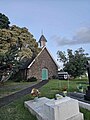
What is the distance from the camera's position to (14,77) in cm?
3500

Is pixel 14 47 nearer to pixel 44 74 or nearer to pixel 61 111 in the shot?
pixel 61 111

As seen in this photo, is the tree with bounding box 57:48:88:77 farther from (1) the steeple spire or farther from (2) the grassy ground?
(2) the grassy ground

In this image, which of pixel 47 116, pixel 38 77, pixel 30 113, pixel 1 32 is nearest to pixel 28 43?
pixel 1 32

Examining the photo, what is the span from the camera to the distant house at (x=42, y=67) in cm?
3291

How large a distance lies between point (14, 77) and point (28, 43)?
11.5 metres

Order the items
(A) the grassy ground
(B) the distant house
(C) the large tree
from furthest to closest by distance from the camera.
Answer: (B) the distant house
(A) the grassy ground
(C) the large tree

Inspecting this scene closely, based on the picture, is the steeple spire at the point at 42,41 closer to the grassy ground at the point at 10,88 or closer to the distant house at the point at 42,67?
the distant house at the point at 42,67

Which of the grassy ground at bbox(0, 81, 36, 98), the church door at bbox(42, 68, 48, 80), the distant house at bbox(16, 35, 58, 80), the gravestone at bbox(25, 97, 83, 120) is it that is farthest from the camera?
the church door at bbox(42, 68, 48, 80)

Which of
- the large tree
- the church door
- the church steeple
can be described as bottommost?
the church door

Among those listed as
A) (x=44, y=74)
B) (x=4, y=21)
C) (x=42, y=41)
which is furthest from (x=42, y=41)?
(x=4, y=21)

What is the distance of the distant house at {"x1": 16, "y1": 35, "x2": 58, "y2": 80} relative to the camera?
1296 inches

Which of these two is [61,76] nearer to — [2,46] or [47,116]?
[2,46]

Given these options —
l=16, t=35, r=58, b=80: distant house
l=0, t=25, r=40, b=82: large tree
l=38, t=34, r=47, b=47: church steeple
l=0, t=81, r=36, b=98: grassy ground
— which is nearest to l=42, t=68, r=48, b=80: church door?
l=16, t=35, r=58, b=80: distant house

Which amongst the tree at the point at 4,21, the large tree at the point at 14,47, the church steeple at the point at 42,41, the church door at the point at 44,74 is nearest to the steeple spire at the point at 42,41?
the church steeple at the point at 42,41
